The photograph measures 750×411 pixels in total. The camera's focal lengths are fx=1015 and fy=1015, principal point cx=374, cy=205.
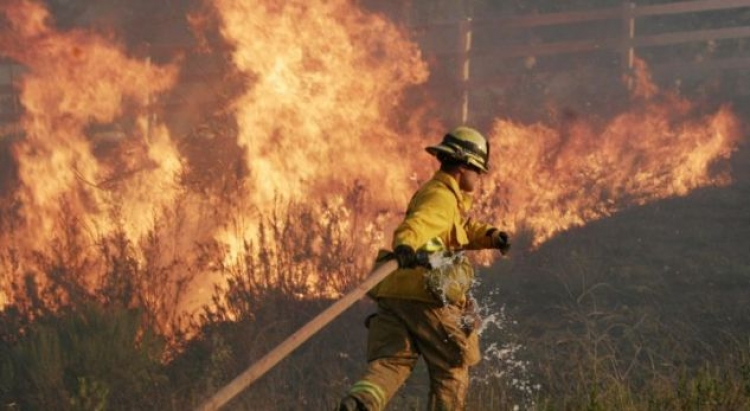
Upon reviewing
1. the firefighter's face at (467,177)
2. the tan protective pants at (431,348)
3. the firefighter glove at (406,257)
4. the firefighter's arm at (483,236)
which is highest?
the firefighter's face at (467,177)

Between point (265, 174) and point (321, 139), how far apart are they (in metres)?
0.78

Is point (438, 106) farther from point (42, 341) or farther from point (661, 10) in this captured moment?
point (42, 341)

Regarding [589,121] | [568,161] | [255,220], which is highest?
[589,121]

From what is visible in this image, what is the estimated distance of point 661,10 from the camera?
56.1ft

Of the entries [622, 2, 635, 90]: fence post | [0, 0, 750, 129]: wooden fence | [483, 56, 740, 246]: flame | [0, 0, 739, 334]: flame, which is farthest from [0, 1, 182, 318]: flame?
[622, 2, 635, 90]: fence post

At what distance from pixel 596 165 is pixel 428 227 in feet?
26.2

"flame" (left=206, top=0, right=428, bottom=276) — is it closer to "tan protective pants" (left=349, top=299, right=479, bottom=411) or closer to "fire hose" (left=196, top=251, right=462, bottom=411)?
"tan protective pants" (left=349, top=299, right=479, bottom=411)

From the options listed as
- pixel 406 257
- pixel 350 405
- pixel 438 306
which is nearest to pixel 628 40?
pixel 438 306

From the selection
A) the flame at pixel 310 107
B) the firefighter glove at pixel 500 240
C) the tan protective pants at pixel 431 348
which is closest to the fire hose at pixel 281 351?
the tan protective pants at pixel 431 348

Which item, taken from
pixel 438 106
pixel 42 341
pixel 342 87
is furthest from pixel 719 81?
pixel 42 341

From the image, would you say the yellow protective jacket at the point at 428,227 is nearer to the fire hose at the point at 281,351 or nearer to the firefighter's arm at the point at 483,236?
the firefighter's arm at the point at 483,236

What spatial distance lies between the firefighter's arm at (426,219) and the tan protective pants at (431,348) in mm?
424

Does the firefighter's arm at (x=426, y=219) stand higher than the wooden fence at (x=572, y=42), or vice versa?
the wooden fence at (x=572, y=42)

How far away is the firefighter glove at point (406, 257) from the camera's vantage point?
4316 millimetres
